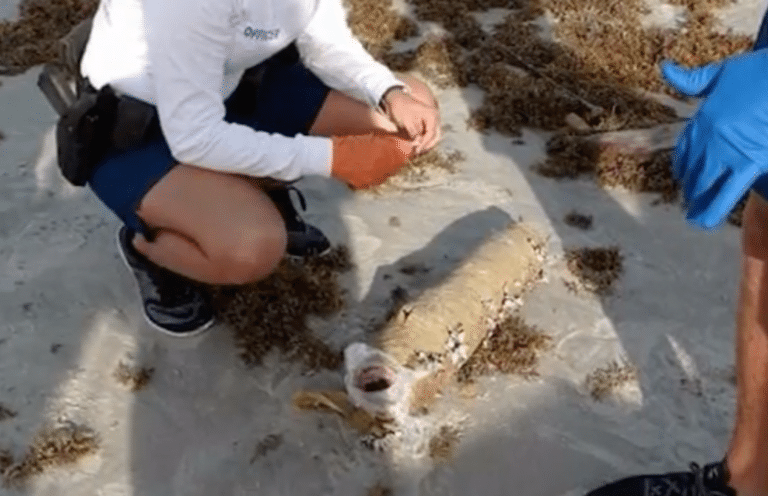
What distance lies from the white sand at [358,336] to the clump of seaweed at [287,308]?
0.05 metres

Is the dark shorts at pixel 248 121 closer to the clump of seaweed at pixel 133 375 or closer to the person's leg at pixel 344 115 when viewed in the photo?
the person's leg at pixel 344 115

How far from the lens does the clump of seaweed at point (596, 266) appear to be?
12.7 ft

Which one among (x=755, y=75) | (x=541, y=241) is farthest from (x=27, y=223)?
(x=755, y=75)

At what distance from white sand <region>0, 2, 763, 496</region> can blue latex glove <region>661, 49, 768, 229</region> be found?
115cm

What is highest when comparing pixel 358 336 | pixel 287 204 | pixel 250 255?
pixel 250 255

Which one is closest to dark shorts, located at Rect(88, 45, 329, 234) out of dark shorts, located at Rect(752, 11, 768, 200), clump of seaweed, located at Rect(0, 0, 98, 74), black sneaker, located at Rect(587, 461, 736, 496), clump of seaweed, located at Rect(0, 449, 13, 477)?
clump of seaweed, located at Rect(0, 449, 13, 477)

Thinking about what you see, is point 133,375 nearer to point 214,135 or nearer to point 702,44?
point 214,135

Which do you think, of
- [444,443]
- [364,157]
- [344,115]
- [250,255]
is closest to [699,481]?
[444,443]

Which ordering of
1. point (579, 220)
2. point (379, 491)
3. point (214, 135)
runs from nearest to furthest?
point (379, 491), point (214, 135), point (579, 220)

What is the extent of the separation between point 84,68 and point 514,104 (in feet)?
6.54

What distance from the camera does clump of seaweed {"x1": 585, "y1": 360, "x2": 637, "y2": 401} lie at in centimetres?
344

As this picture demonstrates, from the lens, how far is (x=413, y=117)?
11.5 feet

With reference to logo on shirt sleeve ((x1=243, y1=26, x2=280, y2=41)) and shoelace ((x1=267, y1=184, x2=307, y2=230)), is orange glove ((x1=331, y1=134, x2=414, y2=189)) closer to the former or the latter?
logo on shirt sleeve ((x1=243, y1=26, x2=280, y2=41))

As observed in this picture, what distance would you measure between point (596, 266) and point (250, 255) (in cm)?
122
